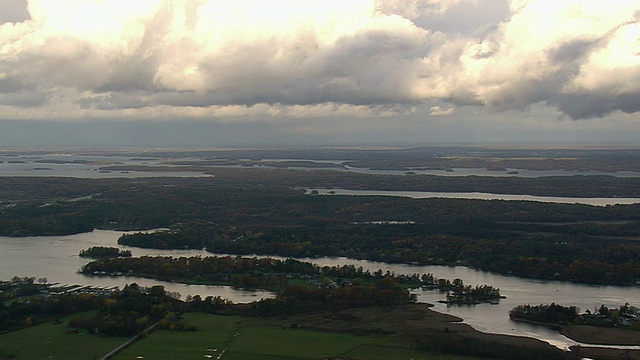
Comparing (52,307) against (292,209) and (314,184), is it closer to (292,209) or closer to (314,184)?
(292,209)

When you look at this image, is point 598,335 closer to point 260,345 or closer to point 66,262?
point 260,345

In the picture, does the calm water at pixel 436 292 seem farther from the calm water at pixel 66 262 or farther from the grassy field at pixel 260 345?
the grassy field at pixel 260 345

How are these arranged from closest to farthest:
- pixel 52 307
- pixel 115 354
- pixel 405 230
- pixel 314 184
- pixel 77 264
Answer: pixel 115 354 → pixel 52 307 → pixel 77 264 → pixel 405 230 → pixel 314 184

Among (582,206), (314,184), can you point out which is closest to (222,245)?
(582,206)

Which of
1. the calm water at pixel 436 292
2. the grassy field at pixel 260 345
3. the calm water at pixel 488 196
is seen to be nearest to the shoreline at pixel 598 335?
the calm water at pixel 436 292

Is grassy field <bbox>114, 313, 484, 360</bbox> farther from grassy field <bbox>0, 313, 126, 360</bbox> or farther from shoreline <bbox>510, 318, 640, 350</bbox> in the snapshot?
shoreline <bbox>510, 318, 640, 350</bbox>

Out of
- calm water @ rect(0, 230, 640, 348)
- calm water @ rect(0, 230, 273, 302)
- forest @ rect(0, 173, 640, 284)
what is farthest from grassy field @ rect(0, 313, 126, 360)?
forest @ rect(0, 173, 640, 284)
